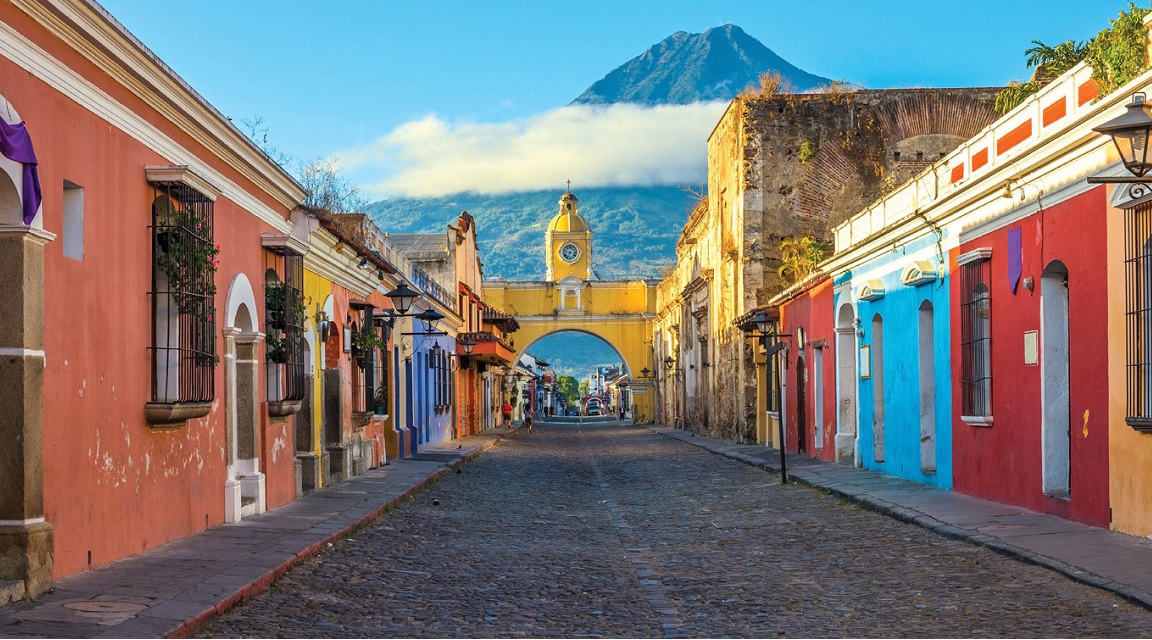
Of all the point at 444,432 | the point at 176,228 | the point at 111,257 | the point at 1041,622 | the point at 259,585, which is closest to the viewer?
the point at 1041,622

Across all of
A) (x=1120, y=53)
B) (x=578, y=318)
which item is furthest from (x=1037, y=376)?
(x=578, y=318)

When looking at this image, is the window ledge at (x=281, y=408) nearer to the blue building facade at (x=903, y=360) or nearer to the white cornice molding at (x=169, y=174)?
the white cornice molding at (x=169, y=174)

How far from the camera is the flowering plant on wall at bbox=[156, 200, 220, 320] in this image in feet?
30.5

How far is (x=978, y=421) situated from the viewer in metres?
13.0

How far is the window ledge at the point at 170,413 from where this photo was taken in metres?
8.90

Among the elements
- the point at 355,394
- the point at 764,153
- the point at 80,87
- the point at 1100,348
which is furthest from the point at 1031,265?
the point at 764,153

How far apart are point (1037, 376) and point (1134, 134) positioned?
16.4ft

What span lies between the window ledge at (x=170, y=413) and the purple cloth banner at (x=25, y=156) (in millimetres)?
2532

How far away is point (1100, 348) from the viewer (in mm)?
9805

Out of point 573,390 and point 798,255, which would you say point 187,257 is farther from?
point 573,390

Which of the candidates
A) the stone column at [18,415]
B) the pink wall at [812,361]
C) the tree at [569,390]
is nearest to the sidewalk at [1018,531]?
the pink wall at [812,361]

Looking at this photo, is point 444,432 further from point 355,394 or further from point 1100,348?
point 1100,348

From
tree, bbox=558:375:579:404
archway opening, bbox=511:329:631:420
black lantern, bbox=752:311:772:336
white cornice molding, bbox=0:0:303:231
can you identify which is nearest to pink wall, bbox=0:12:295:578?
white cornice molding, bbox=0:0:303:231

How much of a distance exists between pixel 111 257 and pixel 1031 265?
7928 mm
